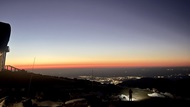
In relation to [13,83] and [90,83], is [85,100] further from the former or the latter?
[13,83]

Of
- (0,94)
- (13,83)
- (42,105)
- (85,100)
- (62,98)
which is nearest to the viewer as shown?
(85,100)

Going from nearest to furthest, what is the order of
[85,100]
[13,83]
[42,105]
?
[85,100], [42,105], [13,83]

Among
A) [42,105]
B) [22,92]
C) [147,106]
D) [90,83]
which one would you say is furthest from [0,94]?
[147,106]

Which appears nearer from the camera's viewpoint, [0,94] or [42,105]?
[42,105]

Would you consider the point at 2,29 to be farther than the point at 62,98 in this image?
No

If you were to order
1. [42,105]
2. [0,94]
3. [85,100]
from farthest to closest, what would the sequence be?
[0,94] < [42,105] < [85,100]

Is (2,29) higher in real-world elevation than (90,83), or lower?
higher

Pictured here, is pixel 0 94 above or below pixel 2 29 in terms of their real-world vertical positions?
below

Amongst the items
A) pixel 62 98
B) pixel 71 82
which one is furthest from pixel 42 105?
pixel 71 82

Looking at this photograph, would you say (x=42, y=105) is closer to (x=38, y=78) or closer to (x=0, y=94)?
(x=0, y=94)
